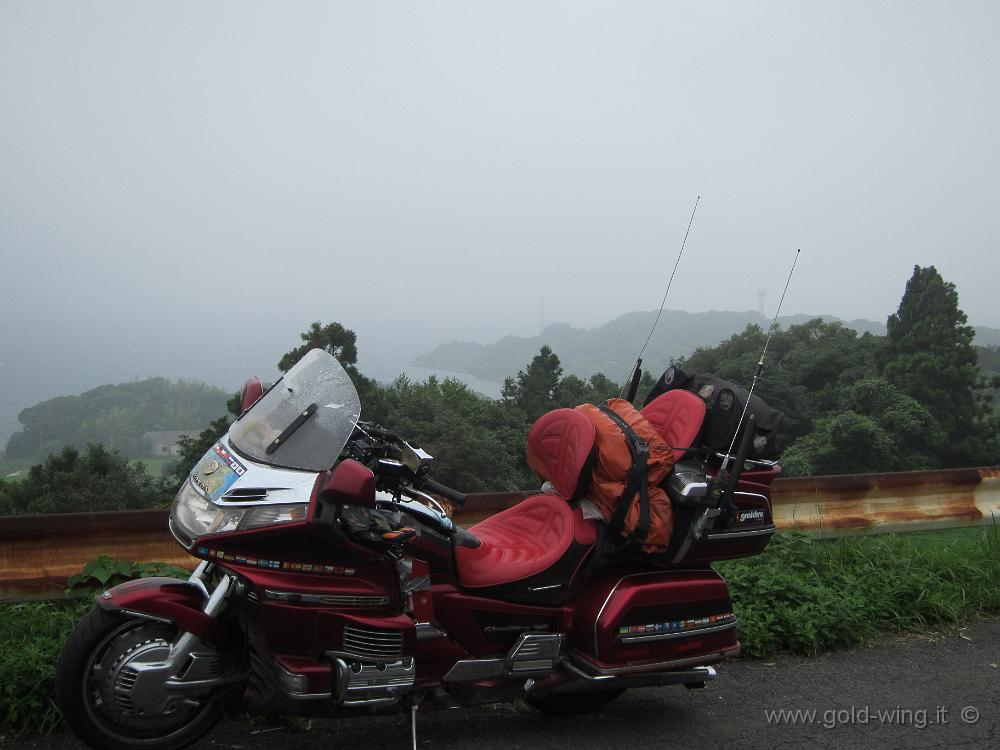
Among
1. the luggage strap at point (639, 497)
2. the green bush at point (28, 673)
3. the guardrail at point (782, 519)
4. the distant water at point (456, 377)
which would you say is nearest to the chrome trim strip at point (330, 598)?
the luggage strap at point (639, 497)

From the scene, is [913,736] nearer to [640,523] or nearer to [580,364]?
[640,523]

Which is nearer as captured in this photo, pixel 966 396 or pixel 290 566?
pixel 290 566

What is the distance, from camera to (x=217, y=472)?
11.5ft

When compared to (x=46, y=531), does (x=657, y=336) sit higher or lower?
higher

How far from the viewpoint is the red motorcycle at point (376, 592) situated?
3.34 m

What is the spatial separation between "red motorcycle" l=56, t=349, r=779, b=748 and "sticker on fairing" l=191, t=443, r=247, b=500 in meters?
0.01

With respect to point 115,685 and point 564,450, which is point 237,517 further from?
point 564,450

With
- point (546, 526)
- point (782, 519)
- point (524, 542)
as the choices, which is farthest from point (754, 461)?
point (782, 519)

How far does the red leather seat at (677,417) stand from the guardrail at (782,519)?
5.17 ft

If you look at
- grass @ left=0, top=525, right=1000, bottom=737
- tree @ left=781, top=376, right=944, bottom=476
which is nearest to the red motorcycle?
grass @ left=0, top=525, right=1000, bottom=737

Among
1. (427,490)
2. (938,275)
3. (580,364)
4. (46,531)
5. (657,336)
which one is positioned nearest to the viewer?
(427,490)

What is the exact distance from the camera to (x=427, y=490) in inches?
144

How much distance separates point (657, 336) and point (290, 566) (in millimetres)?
3270

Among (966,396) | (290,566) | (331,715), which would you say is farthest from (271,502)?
(966,396)
